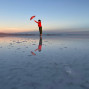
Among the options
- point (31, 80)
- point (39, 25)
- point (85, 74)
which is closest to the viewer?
point (31, 80)

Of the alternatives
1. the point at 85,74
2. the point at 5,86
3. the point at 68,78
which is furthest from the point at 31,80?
the point at 85,74

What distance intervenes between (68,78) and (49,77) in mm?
476

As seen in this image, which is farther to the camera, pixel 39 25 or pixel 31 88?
pixel 39 25

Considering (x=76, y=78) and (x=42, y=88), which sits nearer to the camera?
(x=42, y=88)

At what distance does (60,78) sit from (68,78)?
202 millimetres

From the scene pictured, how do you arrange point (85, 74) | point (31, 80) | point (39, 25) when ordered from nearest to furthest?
point (31, 80), point (85, 74), point (39, 25)

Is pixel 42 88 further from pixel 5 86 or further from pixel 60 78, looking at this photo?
pixel 5 86

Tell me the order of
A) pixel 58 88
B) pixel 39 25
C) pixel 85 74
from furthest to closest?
pixel 39 25 → pixel 85 74 → pixel 58 88

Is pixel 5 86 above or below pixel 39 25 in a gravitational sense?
below

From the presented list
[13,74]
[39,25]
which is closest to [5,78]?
[13,74]

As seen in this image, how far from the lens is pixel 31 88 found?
7.12ft

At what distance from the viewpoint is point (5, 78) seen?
2.62 m

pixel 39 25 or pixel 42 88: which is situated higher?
pixel 39 25

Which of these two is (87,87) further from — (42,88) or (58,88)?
(42,88)
